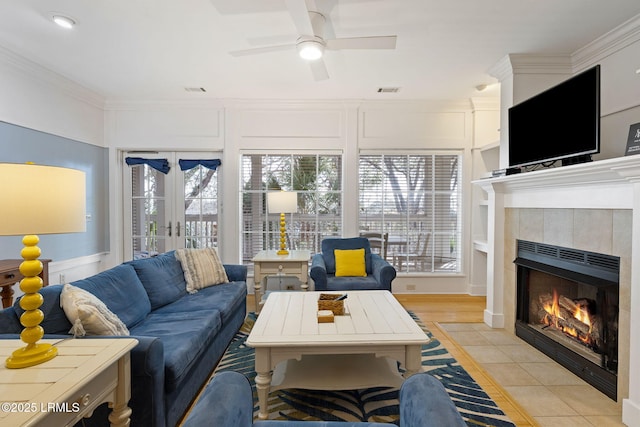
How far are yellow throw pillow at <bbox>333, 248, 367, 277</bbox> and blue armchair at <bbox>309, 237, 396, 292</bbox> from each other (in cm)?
9

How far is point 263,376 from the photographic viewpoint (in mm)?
1823

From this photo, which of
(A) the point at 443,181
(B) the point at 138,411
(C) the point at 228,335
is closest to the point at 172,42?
(C) the point at 228,335

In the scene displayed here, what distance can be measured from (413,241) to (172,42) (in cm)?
371

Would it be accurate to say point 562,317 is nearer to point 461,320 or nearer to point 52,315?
point 461,320

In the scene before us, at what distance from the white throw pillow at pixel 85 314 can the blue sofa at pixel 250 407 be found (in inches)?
35.1

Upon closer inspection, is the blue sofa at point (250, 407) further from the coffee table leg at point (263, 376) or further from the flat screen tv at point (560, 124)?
the flat screen tv at point (560, 124)

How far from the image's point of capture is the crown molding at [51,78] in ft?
10.3

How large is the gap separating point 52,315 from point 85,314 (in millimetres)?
205

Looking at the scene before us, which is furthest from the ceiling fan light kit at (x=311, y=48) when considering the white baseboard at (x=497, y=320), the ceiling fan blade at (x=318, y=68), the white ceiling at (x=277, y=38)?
the white baseboard at (x=497, y=320)

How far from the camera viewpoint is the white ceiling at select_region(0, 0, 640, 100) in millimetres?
2381

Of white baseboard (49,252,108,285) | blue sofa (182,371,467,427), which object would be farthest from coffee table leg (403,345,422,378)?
white baseboard (49,252,108,285)

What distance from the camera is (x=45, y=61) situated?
3.30 metres

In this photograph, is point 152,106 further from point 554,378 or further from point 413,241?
point 554,378

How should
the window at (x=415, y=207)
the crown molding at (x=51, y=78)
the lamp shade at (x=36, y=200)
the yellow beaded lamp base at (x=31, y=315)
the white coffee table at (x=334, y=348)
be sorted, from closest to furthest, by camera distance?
the lamp shade at (x=36, y=200)
the yellow beaded lamp base at (x=31, y=315)
the white coffee table at (x=334, y=348)
the crown molding at (x=51, y=78)
the window at (x=415, y=207)
